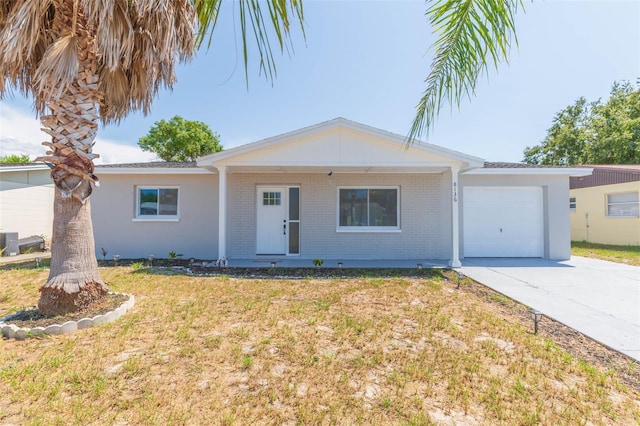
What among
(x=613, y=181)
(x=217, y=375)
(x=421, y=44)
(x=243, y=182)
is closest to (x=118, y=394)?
(x=217, y=375)

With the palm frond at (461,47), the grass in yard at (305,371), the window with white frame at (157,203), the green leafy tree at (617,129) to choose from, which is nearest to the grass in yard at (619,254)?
the grass in yard at (305,371)

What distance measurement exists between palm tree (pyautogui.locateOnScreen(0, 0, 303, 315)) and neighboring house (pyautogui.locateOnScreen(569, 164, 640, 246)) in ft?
60.0

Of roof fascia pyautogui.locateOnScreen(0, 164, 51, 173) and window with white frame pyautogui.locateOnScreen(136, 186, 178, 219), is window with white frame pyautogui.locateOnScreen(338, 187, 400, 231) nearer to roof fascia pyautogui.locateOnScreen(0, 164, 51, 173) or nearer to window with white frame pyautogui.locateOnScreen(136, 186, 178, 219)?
window with white frame pyautogui.locateOnScreen(136, 186, 178, 219)

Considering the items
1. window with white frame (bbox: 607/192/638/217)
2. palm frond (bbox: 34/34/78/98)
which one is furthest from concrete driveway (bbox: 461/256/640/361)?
palm frond (bbox: 34/34/78/98)

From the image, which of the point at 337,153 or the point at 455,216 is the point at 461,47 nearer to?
the point at 337,153

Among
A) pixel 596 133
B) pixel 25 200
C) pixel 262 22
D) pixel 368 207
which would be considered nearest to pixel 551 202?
pixel 368 207

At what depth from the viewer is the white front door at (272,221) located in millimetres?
10203

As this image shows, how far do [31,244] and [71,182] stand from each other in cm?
1163

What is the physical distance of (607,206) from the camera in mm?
14180

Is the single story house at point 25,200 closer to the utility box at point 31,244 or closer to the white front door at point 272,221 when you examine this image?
the utility box at point 31,244

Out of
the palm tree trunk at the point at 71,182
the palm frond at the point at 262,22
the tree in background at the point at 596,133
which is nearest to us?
the palm frond at the point at 262,22

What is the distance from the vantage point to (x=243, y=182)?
10.1 metres

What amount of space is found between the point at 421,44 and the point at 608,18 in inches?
55.9

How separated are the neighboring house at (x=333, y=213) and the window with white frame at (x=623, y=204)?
6410mm
